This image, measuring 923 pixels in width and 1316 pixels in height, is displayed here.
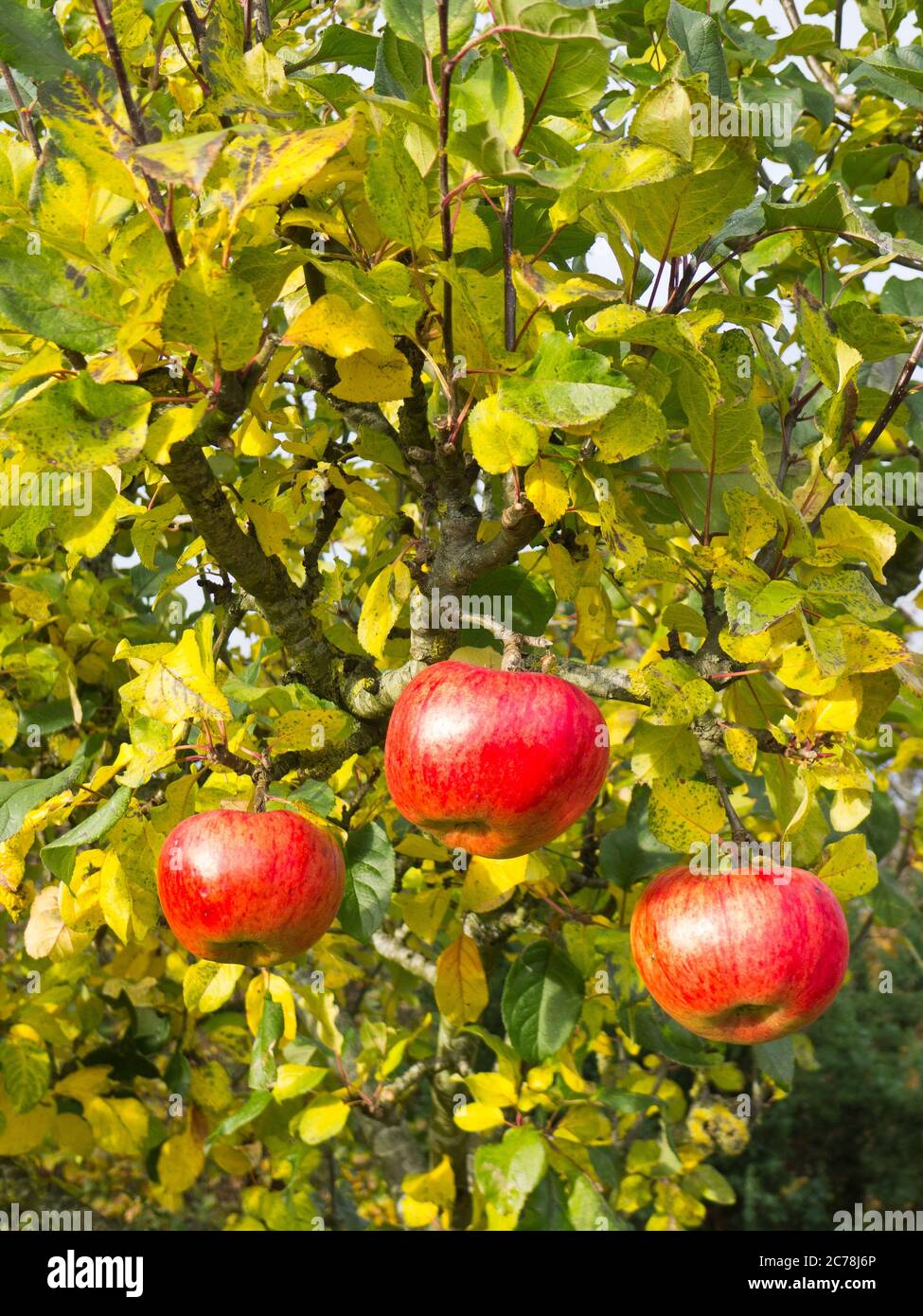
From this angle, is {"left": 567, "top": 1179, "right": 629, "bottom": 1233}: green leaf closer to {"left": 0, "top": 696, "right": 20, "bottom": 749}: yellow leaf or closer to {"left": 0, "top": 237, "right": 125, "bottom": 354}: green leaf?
{"left": 0, "top": 696, "right": 20, "bottom": 749}: yellow leaf

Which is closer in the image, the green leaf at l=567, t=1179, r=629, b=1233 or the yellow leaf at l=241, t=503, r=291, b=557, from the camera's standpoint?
the yellow leaf at l=241, t=503, r=291, b=557

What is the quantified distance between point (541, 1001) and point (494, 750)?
36.0 inches

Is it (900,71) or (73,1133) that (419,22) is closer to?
(900,71)

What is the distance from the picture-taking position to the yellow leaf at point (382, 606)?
134cm

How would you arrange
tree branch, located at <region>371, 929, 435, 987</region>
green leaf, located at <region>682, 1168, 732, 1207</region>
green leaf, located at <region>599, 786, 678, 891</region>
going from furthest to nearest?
1. green leaf, located at <region>682, 1168, 732, 1207</region>
2. tree branch, located at <region>371, 929, 435, 987</region>
3. green leaf, located at <region>599, 786, 678, 891</region>

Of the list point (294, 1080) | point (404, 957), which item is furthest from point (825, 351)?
point (404, 957)

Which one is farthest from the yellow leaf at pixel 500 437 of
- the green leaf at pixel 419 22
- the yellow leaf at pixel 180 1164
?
the yellow leaf at pixel 180 1164

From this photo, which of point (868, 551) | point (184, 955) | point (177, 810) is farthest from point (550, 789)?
point (184, 955)

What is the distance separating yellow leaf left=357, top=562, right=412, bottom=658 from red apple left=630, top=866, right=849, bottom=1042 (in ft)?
1.50

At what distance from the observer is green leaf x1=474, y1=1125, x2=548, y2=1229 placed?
1783mm

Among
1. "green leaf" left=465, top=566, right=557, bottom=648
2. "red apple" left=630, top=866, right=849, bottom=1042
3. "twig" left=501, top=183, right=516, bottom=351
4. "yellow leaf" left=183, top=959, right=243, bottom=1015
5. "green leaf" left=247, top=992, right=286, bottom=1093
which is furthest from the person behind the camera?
"green leaf" left=247, top=992, right=286, bottom=1093

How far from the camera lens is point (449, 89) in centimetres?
94

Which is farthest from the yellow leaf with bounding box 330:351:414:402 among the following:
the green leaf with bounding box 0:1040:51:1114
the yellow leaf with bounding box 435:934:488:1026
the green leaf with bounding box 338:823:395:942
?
the green leaf with bounding box 0:1040:51:1114

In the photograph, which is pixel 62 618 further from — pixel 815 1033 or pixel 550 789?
pixel 815 1033
